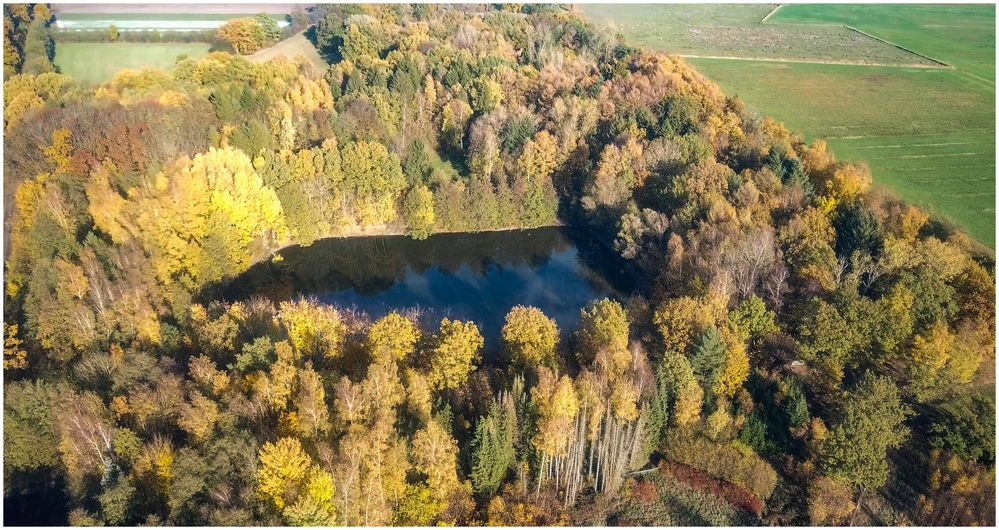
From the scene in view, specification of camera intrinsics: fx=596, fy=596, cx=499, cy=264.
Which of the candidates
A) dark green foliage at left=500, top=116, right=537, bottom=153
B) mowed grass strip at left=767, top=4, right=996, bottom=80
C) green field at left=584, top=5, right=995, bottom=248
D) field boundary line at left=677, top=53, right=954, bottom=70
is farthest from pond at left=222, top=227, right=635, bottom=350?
mowed grass strip at left=767, top=4, right=996, bottom=80

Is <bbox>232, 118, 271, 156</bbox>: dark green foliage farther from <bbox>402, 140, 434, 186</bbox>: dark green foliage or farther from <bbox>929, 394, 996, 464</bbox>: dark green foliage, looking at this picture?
<bbox>929, 394, 996, 464</bbox>: dark green foliage

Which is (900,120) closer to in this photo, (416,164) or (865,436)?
(416,164)

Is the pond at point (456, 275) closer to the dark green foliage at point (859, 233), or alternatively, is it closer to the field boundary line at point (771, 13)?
the dark green foliage at point (859, 233)

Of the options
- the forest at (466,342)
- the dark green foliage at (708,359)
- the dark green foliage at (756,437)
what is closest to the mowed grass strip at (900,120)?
the forest at (466,342)

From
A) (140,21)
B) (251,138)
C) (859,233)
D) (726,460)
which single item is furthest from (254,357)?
Result: (140,21)

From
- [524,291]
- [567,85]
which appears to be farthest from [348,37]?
[524,291]

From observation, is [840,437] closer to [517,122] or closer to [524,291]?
[524,291]
